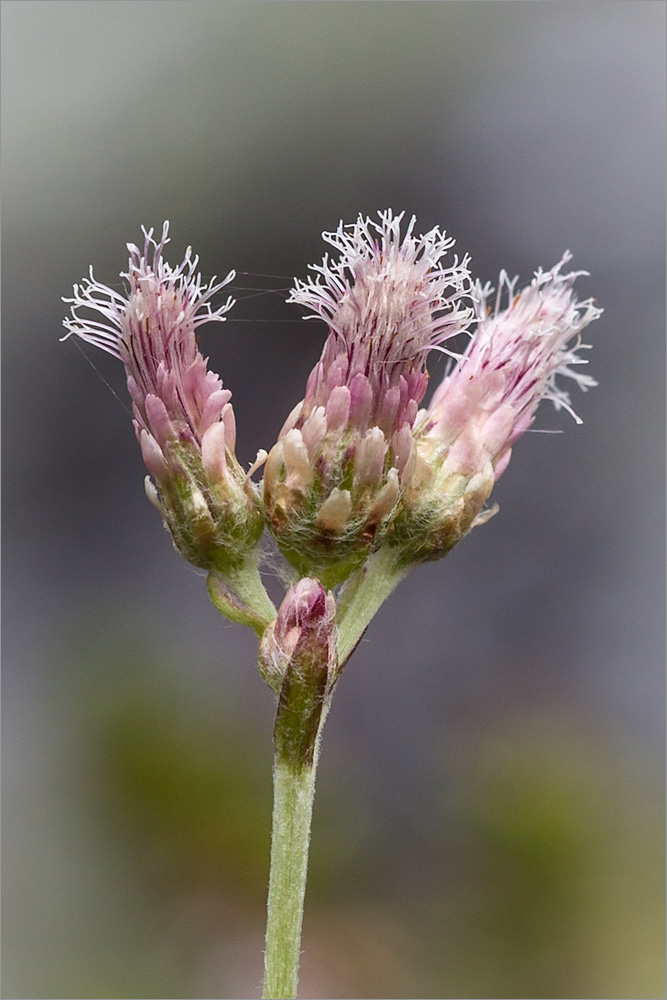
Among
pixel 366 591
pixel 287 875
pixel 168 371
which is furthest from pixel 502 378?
pixel 287 875

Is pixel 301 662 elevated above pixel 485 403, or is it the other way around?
pixel 485 403

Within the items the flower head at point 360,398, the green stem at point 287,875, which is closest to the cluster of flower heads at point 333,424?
the flower head at point 360,398

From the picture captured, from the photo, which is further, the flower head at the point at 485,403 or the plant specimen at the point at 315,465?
the flower head at the point at 485,403

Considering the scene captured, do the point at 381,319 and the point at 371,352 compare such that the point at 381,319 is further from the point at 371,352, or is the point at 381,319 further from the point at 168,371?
the point at 168,371

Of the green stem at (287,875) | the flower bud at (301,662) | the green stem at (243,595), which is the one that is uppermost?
the green stem at (243,595)

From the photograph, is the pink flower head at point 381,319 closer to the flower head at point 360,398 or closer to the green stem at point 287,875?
the flower head at point 360,398

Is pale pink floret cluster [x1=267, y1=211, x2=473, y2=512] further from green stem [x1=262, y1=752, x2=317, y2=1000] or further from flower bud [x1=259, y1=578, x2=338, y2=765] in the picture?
green stem [x1=262, y1=752, x2=317, y2=1000]

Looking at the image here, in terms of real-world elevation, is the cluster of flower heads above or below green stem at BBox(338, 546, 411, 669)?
above

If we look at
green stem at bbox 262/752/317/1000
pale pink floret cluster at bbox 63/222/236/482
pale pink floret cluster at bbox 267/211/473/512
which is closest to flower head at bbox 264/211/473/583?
pale pink floret cluster at bbox 267/211/473/512
